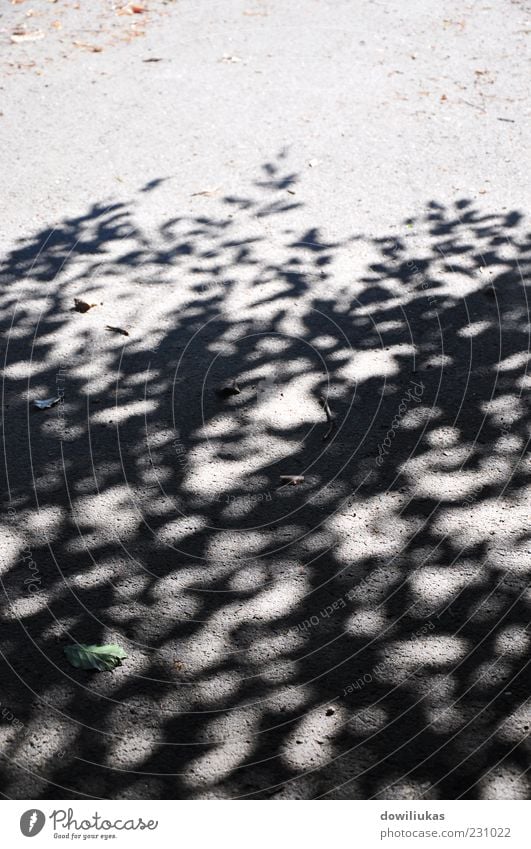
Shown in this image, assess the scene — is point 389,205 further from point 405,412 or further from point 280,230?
point 405,412

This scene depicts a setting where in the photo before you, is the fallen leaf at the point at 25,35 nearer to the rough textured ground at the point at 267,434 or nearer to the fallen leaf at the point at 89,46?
the fallen leaf at the point at 89,46

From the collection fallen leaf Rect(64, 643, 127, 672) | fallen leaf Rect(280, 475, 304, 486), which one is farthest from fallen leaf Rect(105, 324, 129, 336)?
fallen leaf Rect(64, 643, 127, 672)

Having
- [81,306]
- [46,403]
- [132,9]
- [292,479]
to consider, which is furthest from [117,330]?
[132,9]

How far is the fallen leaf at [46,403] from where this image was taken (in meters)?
5.47

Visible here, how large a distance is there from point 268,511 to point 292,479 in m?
0.27

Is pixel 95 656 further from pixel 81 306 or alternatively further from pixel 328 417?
pixel 81 306

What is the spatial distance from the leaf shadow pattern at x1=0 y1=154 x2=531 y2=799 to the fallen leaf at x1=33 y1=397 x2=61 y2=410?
0.06 metres

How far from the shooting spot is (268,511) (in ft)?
15.8

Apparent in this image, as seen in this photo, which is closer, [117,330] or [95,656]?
[95,656]

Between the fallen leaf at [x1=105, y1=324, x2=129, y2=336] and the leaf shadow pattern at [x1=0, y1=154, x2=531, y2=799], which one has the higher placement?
the fallen leaf at [x1=105, y1=324, x2=129, y2=336]

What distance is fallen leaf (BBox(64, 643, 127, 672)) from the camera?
404 centimetres

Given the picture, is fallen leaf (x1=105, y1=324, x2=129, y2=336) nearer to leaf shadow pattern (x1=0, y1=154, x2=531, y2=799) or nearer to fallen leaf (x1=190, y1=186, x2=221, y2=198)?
leaf shadow pattern (x1=0, y1=154, x2=531, y2=799)

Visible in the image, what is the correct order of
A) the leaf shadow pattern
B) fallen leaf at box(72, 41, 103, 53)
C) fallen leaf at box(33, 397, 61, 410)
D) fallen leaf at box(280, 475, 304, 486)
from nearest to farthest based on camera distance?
the leaf shadow pattern < fallen leaf at box(280, 475, 304, 486) < fallen leaf at box(33, 397, 61, 410) < fallen leaf at box(72, 41, 103, 53)

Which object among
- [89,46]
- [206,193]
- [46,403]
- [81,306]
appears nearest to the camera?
[46,403]
